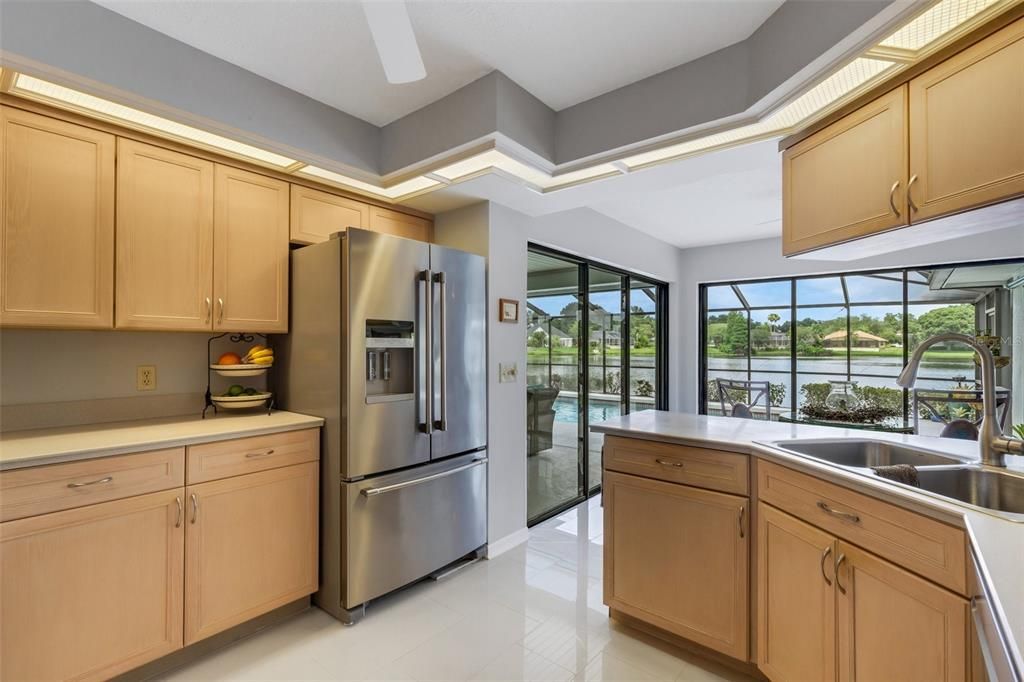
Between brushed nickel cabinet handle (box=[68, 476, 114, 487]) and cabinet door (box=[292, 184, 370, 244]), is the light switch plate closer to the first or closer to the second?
cabinet door (box=[292, 184, 370, 244])

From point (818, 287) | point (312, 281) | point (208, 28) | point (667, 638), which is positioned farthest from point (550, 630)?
point (818, 287)

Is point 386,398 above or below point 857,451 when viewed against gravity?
above

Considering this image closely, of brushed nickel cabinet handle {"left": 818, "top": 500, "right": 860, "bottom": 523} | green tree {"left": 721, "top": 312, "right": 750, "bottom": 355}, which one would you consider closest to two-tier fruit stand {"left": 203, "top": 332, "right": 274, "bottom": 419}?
brushed nickel cabinet handle {"left": 818, "top": 500, "right": 860, "bottom": 523}

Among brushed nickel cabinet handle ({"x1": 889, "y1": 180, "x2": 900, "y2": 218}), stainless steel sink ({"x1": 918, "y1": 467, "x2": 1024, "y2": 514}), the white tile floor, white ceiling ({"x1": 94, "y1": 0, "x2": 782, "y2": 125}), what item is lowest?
the white tile floor

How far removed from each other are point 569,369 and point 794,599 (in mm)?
2451

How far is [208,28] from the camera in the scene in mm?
1835

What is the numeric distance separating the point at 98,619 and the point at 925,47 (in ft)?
11.3

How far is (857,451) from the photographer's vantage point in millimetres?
1855

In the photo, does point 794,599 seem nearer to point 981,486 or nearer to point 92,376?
point 981,486

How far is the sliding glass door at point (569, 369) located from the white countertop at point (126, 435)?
1.84 metres

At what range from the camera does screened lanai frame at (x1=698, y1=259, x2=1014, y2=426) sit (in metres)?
4.41

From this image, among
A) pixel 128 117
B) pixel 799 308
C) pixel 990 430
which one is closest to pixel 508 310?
pixel 128 117

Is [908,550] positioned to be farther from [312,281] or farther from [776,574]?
[312,281]

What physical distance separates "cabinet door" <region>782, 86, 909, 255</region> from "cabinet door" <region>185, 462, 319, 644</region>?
258 cm
